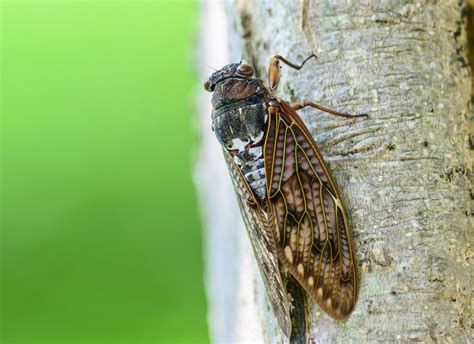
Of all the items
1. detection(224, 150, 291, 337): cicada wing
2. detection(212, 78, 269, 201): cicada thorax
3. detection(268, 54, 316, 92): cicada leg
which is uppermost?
detection(268, 54, 316, 92): cicada leg

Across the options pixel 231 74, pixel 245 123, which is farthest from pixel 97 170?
pixel 245 123

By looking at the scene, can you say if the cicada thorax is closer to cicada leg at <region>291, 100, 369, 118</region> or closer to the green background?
→ cicada leg at <region>291, 100, 369, 118</region>

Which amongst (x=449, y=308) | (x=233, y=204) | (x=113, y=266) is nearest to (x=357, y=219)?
(x=449, y=308)

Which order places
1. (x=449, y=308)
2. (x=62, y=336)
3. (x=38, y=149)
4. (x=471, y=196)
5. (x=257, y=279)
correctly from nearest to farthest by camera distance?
(x=449, y=308)
(x=471, y=196)
(x=257, y=279)
(x=62, y=336)
(x=38, y=149)

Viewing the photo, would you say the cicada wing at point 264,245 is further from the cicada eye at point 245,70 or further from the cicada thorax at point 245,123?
the cicada eye at point 245,70

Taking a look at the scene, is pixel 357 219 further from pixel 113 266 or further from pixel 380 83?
pixel 113 266

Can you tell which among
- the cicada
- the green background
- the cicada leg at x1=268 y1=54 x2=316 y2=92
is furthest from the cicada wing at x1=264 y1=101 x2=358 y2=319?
the green background

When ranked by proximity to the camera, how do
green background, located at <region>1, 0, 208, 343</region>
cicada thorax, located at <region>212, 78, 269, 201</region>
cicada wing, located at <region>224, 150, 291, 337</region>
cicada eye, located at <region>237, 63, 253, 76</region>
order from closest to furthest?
cicada wing, located at <region>224, 150, 291, 337</region> < cicada thorax, located at <region>212, 78, 269, 201</region> < cicada eye, located at <region>237, 63, 253, 76</region> < green background, located at <region>1, 0, 208, 343</region>
